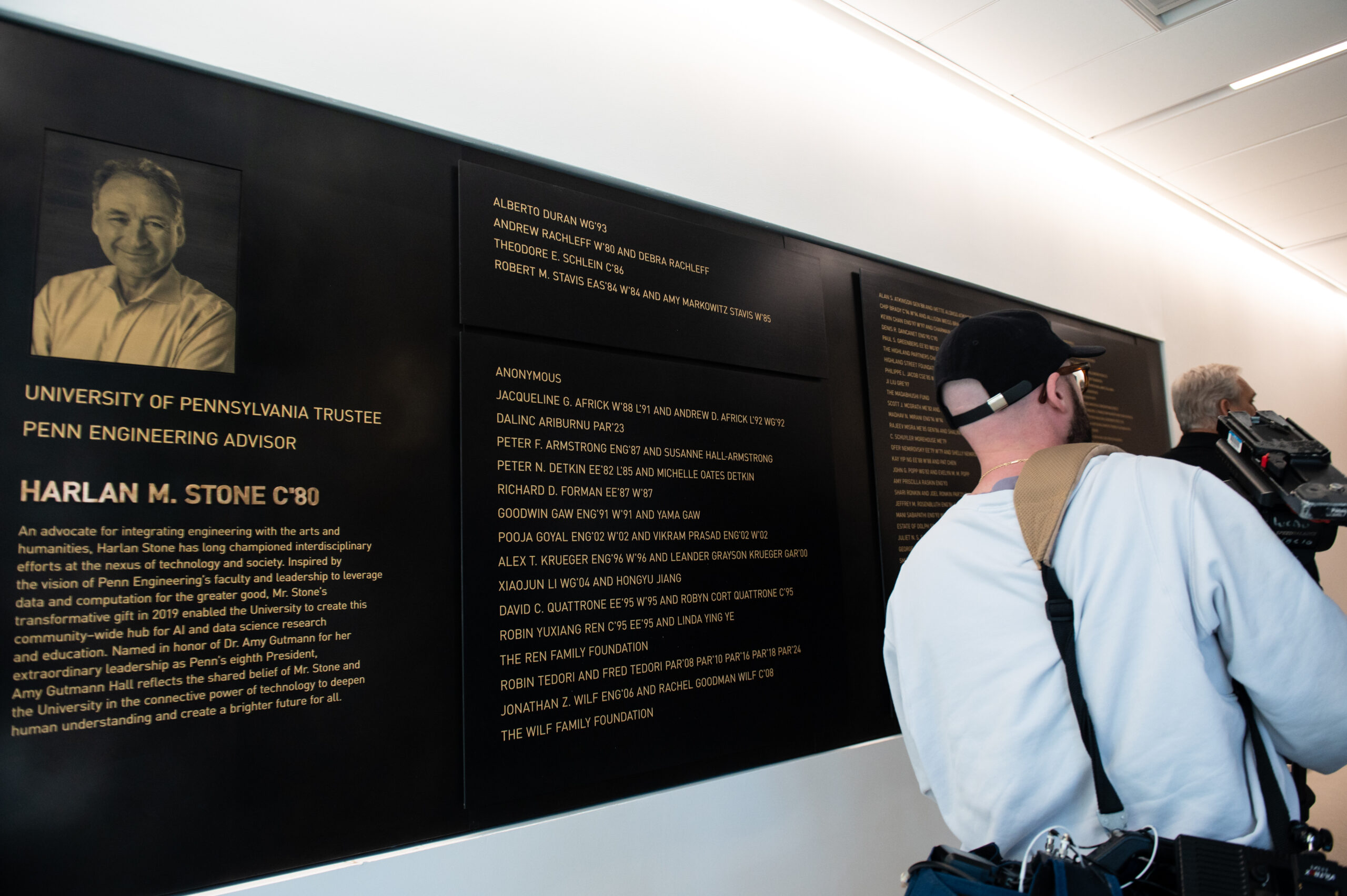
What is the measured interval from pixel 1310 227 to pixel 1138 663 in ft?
15.9

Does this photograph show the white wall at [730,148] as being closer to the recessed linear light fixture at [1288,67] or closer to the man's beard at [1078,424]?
the recessed linear light fixture at [1288,67]

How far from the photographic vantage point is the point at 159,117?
1.29 meters

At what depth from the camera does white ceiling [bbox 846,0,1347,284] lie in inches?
94.1

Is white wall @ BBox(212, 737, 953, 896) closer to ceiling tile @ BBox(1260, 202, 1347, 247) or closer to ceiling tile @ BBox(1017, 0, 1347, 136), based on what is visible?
ceiling tile @ BBox(1017, 0, 1347, 136)

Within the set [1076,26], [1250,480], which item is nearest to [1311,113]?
[1076,26]

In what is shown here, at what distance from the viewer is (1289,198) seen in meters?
3.92

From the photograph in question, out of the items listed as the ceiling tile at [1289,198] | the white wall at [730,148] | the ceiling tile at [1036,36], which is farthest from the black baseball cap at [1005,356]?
the ceiling tile at [1289,198]

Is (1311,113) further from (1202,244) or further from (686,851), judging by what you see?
(686,851)

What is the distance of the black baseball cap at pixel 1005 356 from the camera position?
1245 millimetres

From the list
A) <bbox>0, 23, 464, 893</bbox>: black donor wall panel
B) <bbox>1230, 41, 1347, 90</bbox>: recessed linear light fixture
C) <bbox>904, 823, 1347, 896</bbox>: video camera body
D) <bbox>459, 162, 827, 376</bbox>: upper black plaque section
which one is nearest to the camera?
<bbox>904, 823, 1347, 896</bbox>: video camera body

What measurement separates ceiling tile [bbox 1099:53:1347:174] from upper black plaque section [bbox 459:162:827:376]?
2.09 m

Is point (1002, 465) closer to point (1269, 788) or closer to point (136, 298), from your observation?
point (1269, 788)

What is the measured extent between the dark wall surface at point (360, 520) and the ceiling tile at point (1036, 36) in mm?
1214

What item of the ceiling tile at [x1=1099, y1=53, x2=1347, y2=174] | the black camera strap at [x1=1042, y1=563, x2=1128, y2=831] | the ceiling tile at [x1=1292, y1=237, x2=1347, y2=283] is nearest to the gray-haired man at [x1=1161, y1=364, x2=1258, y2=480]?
the ceiling tile at [x1=1099, y1=53, x2=1347, y2=174]
